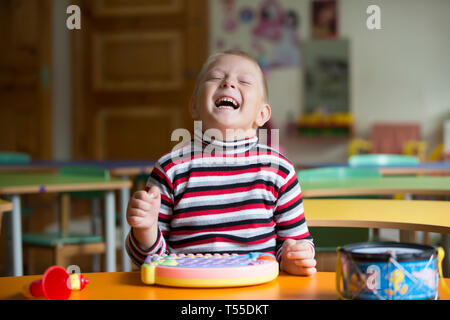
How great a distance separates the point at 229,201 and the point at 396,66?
5.80 m

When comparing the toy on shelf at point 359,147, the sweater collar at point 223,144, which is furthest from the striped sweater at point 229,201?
the toy on shelf at point 359,147

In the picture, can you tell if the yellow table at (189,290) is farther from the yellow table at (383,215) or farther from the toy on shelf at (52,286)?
the yellow table at (383,215)

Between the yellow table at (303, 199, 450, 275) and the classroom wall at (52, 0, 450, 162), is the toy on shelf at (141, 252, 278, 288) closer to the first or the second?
the yellow table at (303, 199, 450, 275)

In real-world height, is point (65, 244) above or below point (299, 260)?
below

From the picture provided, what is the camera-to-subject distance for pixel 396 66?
21.2 ft

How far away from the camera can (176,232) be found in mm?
1041

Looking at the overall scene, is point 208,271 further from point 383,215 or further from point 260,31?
point 260,31

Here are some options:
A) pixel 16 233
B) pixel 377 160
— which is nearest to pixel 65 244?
pixel 16 233

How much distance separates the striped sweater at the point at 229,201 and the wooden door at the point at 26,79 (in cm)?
565

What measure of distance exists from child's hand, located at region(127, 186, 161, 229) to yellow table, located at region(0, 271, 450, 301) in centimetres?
7

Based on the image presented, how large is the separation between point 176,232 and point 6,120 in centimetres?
579

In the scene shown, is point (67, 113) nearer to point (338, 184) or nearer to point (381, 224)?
point (338, 184)
